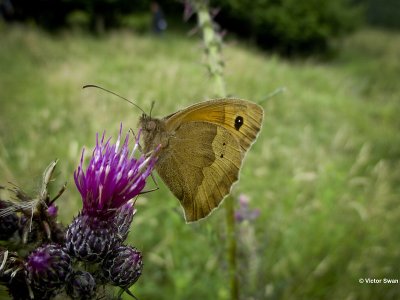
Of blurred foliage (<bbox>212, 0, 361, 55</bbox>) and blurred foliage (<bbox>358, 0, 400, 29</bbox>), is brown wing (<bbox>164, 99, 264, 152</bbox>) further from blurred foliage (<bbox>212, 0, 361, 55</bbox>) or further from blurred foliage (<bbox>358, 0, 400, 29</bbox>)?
blurred foliage (<bbox>358, 0, 400, 29</bbox>)

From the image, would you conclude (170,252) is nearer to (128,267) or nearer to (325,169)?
(325,169)

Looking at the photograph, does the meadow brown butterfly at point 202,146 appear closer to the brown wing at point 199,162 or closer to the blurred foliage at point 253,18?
the brown wing at point 199,162

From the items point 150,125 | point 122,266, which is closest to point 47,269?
point 122,266

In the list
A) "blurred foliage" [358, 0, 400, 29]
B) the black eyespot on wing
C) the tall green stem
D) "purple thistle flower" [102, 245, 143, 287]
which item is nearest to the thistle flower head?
"purple thistle flower" [102, 245, 143, 287]

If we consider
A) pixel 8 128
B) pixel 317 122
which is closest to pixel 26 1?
pixel 8 128

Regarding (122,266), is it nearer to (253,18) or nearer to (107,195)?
(107,195)

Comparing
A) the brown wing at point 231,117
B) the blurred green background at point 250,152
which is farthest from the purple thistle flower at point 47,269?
the brown wing at point 231,117
